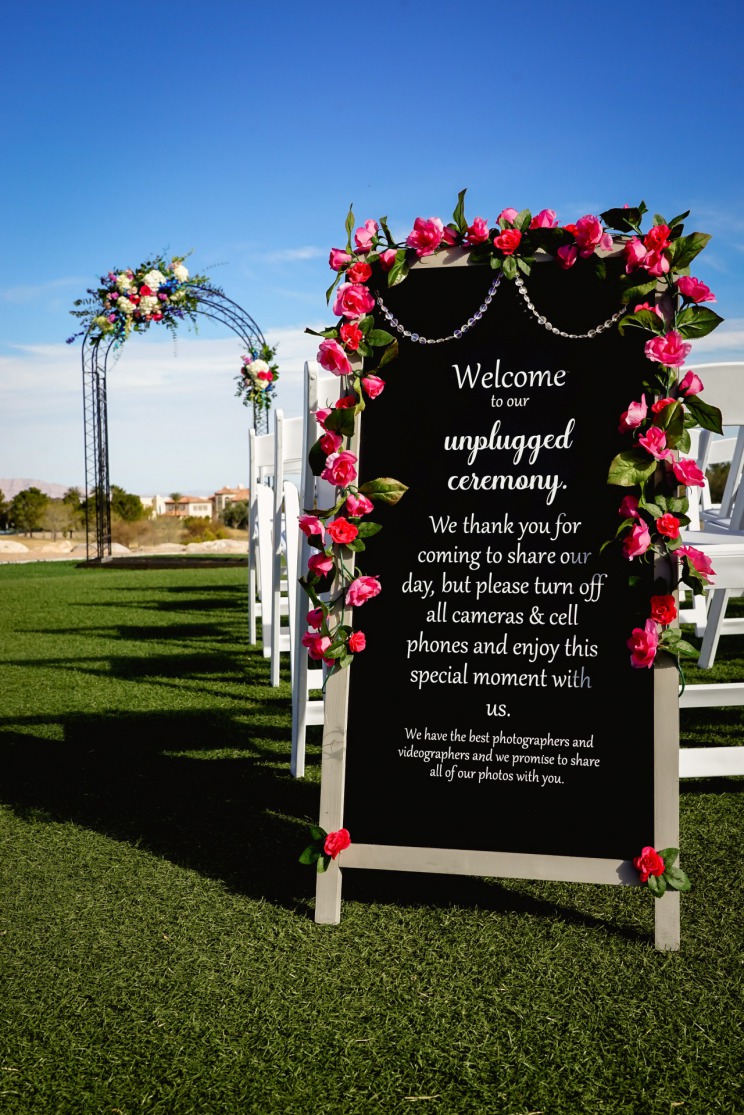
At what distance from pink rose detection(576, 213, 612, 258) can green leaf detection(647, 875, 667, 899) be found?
121 cm

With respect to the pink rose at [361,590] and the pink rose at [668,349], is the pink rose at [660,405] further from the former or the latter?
the pink rose at [361,590]

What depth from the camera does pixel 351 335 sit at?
6.03 ft

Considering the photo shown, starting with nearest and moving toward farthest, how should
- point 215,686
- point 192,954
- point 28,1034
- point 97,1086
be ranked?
point 97,1086, point 28,1034, point 192,954, point 215,686

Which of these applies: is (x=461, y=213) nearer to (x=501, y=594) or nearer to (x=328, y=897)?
(x=501, y=594)

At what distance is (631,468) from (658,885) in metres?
0.79

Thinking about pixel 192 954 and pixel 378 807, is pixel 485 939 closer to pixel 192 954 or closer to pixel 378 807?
pixel 378 807

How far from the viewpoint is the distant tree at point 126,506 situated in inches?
1094

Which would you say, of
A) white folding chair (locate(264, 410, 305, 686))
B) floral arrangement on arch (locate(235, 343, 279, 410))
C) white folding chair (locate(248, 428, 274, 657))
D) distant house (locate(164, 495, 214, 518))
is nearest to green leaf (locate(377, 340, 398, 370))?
white folding chair (locate(264, 410, 305, 686))

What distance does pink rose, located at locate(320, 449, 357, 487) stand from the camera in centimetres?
183

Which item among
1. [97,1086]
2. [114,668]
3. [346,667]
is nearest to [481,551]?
[346,667]

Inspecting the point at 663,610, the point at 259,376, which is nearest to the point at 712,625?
the point at 663,610

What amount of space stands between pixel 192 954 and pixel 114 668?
10.0 ft

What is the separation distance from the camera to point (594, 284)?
181 cm

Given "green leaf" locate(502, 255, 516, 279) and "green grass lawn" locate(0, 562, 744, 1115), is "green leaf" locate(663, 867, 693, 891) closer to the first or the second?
"green grass lawn" locate(0, 562, 744, 1115)
